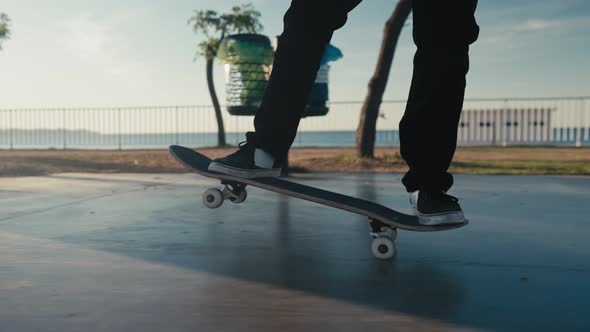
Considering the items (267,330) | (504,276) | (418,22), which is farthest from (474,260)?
(267,330)

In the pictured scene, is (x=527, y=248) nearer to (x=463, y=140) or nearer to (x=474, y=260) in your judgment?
(x=474, y=260)

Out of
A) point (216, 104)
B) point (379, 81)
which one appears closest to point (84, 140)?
point (216, 104)

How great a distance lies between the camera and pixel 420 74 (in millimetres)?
2205

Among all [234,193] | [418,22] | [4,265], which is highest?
[418,22]

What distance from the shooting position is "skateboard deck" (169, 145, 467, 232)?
7.13 ft

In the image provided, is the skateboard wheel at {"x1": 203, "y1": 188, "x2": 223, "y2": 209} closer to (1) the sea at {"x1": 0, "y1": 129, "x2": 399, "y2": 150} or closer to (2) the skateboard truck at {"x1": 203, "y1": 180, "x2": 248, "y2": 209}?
(2) the skateboard truck at {"x1": 203, "y1": 180, "x2": 248, "y2": 209}

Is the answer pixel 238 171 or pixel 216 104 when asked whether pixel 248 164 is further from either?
pixel 216 104

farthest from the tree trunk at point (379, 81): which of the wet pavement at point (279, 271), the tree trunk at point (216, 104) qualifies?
the tree trunk at point (216, 104)

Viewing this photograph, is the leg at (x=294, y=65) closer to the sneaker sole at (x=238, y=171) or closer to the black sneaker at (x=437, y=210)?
the sneaker sole at (x=238, y=171)

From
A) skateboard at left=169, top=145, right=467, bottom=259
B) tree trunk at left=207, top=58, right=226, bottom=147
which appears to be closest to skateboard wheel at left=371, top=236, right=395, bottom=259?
skateboard at left=169, top=145, right=467, bottom=259

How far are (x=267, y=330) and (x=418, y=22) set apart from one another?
136cm

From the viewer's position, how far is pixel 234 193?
2561 mm

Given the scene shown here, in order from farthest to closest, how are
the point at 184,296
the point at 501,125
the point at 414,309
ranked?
the point at 501,125
the point at 184,296
the point at 414,309

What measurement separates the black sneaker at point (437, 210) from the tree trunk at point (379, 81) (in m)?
8.04
